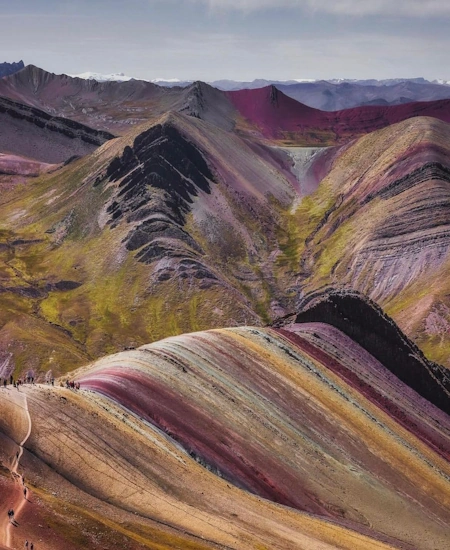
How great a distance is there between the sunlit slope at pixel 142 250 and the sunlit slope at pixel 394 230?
10004 mm

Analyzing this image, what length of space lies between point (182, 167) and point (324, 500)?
12709cm

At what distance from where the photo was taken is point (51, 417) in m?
52.2

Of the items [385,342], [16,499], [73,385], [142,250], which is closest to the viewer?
[16,499]

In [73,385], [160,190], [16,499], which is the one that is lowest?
[16,499]

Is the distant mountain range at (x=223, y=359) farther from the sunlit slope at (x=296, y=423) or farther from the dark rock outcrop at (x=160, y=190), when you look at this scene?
the dark rock outcrop at (x=160, y=190)

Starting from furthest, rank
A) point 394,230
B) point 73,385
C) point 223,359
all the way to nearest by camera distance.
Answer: point 394,230 < point 223,359 < point 73,385

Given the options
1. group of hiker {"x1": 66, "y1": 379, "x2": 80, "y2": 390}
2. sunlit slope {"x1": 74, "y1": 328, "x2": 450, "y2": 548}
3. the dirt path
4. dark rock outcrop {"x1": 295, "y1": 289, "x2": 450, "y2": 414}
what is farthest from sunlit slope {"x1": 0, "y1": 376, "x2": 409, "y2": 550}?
dark rock outcrop {"x1": 295, "y1": 289, "x2": 450, "y2": 414}

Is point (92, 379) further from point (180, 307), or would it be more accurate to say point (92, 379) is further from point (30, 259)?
point (30, 259)

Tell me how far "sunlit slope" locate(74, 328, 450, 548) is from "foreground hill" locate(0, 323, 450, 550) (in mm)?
140

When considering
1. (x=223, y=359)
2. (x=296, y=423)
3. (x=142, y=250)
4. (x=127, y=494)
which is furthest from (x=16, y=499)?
(x=142, y=250)

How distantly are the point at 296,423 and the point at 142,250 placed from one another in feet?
303

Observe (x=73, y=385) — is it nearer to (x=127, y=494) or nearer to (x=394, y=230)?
(x=127, y=494)

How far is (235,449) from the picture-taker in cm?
5869

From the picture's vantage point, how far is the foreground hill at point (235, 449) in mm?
46312
